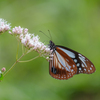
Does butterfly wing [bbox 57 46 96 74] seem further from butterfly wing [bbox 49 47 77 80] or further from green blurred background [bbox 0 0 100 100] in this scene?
green blurred background [bbox 0 0 100 100]

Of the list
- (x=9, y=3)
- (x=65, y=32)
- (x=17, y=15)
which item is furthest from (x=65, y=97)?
(x=9, y=3)

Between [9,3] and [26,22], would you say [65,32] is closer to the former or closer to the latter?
[26,22]

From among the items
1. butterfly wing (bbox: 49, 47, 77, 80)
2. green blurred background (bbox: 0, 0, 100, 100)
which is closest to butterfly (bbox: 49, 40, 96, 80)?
butterfly wing (bbox: 49, 47, 77, 80)

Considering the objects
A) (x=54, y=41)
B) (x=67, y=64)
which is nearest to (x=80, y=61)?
(x=67, y=64)

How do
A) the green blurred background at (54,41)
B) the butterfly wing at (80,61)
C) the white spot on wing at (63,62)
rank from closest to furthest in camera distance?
the butterfly wing at (80,61)
the white spot on wing at (63,62)
the green blurred background at (54,41)

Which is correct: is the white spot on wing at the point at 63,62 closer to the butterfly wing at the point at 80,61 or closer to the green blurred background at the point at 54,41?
the butterfly wing at the point at 80,61

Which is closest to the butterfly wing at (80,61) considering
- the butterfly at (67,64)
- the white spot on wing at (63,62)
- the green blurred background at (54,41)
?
the butterfly at (67,64)
